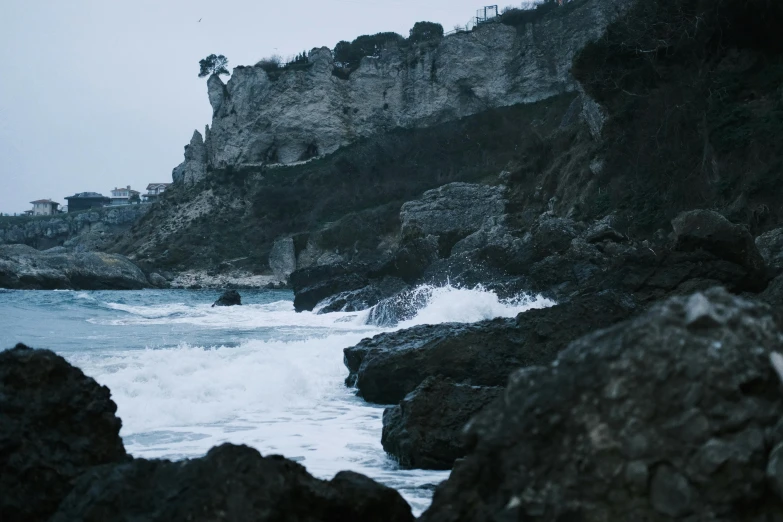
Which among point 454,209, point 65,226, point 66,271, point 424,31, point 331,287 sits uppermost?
point 424,31

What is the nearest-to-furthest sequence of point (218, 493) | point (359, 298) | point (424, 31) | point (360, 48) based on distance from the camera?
point (218, 493)
point (359, 298)
point (424, 31)
point (360, 48)

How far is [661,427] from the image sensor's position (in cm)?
229

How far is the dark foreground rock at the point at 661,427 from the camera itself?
2256 millimetres

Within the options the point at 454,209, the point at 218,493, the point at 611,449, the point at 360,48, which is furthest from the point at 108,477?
the point at 360,48

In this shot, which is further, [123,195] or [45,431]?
[123,195]

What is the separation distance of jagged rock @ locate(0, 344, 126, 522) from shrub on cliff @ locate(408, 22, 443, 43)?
75.2m

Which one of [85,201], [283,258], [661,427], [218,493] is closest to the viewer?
[661,427]

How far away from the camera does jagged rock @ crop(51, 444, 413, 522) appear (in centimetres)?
280

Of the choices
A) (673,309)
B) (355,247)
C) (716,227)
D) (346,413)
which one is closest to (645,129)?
(716,227)

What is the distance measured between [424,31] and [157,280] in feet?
124

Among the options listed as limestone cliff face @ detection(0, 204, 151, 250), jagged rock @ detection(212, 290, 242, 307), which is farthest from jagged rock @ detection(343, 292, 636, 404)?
limestone cliff face @ detection(0, 204, 151, 250)

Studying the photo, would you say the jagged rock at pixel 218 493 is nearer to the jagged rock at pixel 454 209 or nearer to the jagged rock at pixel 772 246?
the jagged rock at pixel 772 246

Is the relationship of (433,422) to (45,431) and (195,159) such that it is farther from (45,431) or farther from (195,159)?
(195,159)

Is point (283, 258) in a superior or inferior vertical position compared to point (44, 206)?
inferior
